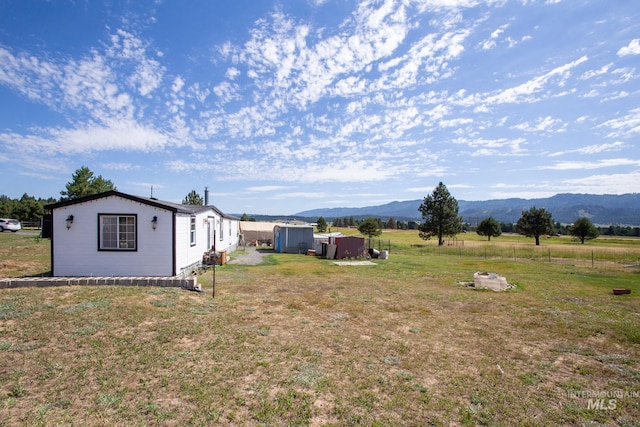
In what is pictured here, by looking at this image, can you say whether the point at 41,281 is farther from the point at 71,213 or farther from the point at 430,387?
the point at 430,387

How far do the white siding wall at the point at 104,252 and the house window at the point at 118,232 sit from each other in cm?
16

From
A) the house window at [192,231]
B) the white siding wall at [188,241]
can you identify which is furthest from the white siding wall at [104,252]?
the house window at [192,231]

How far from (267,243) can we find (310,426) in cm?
3371

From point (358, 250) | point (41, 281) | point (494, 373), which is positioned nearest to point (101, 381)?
point (494, 373)

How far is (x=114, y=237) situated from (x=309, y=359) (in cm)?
1009

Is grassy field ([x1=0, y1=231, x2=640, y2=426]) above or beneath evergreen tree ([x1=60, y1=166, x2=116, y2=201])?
beneath

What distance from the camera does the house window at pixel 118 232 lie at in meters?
12.2

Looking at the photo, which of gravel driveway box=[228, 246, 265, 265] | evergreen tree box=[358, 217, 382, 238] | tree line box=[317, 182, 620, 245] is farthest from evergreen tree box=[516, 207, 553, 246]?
gravel driveway box=[228, 246, 265, 265]

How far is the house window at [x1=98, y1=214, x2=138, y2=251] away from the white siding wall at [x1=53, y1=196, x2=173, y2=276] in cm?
16

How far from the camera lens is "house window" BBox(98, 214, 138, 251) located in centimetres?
1219

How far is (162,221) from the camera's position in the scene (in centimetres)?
1234

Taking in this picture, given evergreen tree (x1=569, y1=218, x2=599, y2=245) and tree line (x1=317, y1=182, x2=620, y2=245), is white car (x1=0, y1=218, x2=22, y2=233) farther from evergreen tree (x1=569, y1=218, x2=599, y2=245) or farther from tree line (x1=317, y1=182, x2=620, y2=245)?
evergreen tree (x1=569, y1=218, x2=599, y2=245)

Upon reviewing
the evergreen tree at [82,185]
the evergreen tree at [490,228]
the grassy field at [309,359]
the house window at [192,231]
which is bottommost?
the grassy field at [309,359]

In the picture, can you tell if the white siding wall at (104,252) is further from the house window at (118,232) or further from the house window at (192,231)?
the house window at (192,231)
